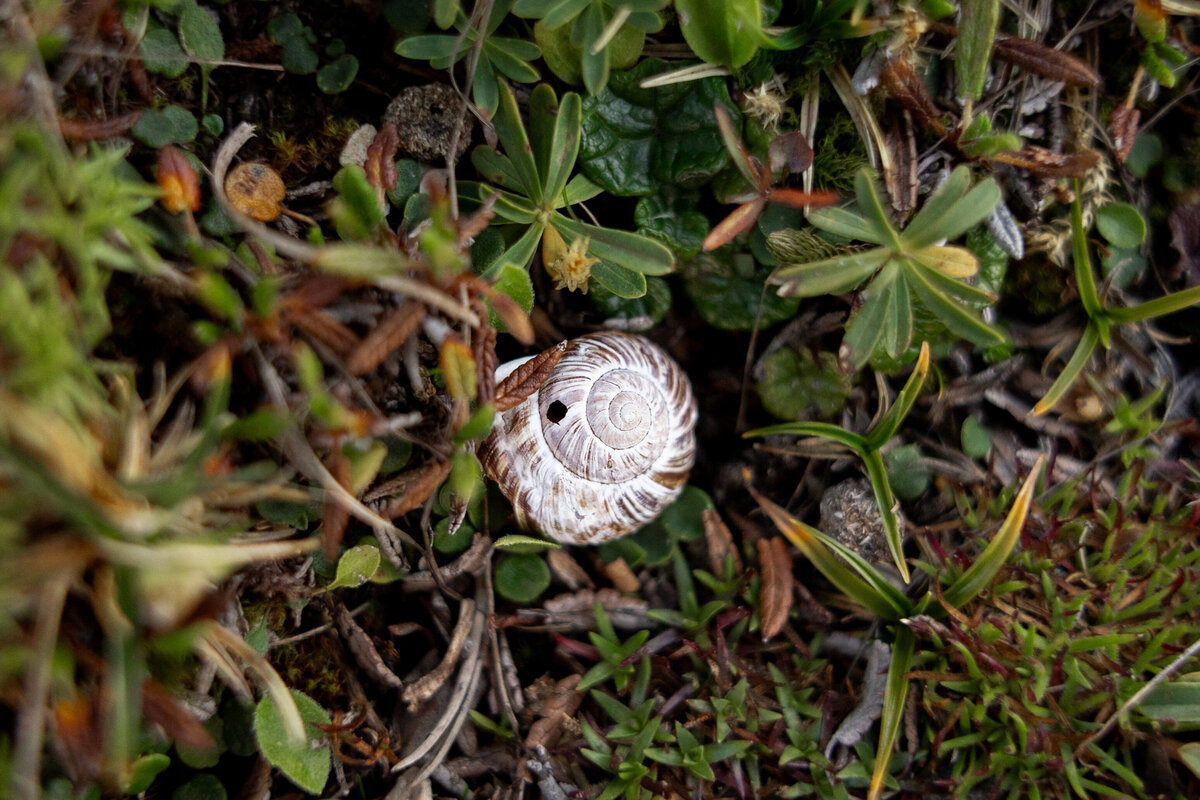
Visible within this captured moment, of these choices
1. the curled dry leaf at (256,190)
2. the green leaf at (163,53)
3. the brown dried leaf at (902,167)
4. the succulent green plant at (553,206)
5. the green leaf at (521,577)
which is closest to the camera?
the green leaf at (163,53)

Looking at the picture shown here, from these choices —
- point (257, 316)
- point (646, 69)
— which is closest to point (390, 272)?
point (257, 316)

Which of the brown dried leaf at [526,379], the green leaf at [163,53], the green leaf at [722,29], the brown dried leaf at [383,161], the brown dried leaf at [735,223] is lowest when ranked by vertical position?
the brown dried leaf at [526,379]

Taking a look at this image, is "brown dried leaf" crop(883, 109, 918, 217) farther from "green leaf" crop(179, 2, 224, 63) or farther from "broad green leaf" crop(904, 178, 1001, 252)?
"green leaf" crop(179, 2, 224, 63)

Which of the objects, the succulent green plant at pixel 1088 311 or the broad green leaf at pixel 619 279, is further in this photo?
the succulent green plant at pixel 1088 311

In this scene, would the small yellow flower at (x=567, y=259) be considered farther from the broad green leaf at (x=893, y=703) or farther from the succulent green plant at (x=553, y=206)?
the broad green leaf at (x=893, y=703)

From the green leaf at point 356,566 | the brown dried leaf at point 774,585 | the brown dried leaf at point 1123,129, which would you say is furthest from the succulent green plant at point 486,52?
the brown dried leaf at point 1123,129

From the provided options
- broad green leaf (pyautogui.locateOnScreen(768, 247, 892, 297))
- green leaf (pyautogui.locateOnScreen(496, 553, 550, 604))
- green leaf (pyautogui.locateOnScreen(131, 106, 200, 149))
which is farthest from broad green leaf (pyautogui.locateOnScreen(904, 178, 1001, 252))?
green leaf (pyautogui.locateOnScreen(131, 106, 200, 149))

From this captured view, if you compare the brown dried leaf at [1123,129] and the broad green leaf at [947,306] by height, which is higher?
the brown dried leaf at [1123,129]

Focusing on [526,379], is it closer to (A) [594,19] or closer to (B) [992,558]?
(A) [594,19]
